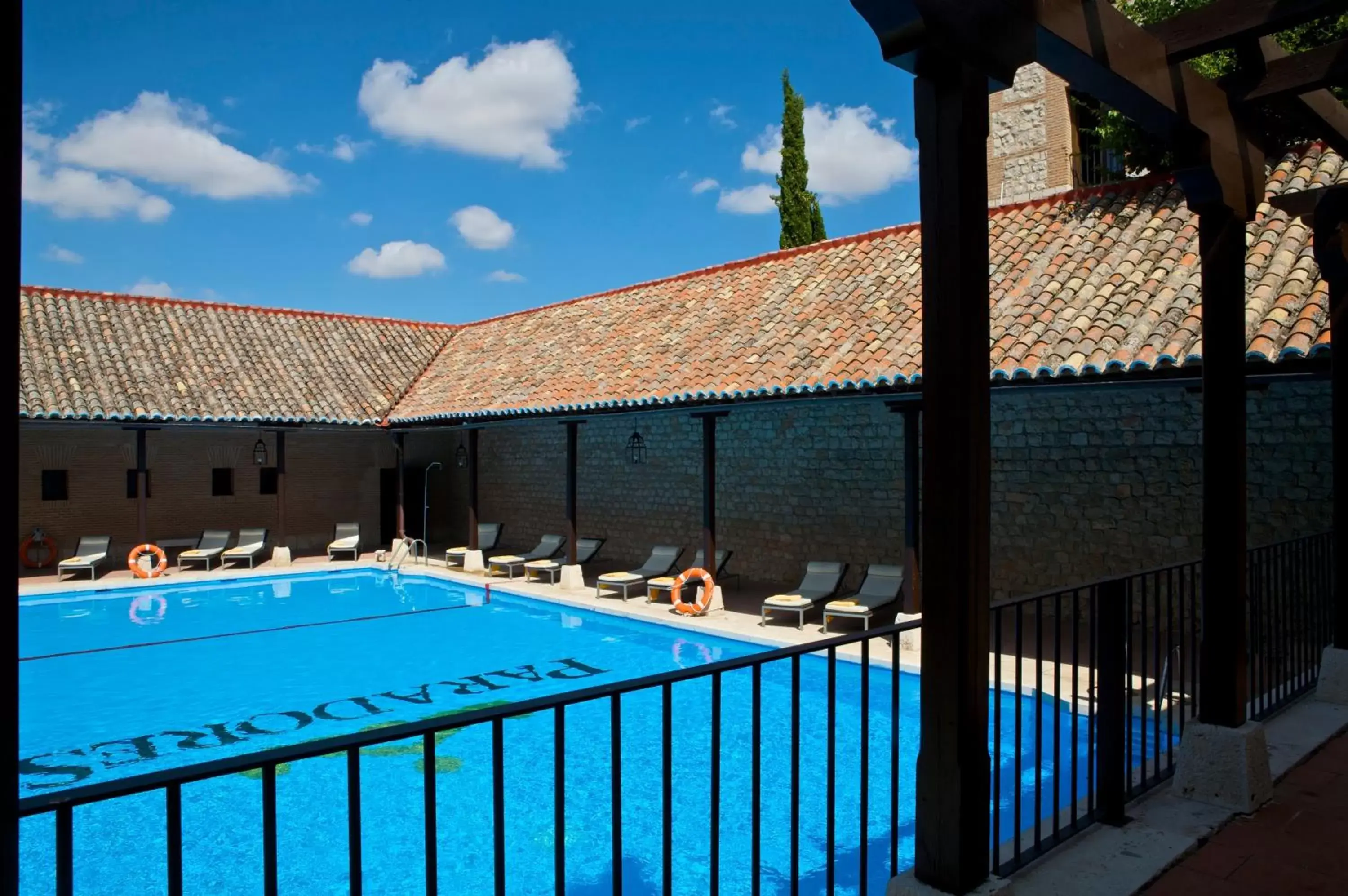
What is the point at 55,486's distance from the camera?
18.0 meters

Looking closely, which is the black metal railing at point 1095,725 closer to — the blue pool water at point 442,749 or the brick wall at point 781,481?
the blue pool water at point 442,749

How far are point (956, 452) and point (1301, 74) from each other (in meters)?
2.95

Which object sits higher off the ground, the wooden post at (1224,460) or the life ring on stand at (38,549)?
the wooden post at (1224,460)

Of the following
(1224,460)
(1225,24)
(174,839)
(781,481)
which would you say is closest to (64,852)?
(174,839)

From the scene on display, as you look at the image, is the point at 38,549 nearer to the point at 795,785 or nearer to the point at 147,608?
the point at 147,608

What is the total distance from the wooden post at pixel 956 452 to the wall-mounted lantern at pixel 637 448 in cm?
1442

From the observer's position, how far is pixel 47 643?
40.6 ft

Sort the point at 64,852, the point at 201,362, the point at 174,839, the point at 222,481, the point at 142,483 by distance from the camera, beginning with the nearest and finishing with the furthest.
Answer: the point at 64,852, the point at 174,839, the point at 142,483, the point at 201,362, the point at 222,481

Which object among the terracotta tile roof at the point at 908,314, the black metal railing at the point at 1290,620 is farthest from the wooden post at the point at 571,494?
the black metal railing at the point at 1290,620

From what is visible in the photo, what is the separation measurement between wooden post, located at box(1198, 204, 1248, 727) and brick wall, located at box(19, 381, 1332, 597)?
4.51 metres

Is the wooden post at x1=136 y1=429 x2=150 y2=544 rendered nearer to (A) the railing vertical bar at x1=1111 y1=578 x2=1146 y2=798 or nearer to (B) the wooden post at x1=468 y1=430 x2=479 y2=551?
(B) the wooden post at x1=468 y1=430 x2=479 y2=551

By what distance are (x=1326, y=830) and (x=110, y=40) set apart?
633 inches

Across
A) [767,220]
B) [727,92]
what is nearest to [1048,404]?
[727,92]

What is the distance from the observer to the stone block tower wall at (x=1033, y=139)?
16375 mm
